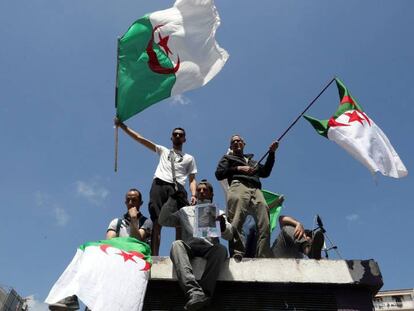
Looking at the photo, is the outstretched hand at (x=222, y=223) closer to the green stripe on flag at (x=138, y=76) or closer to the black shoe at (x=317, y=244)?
the black shoe at (x=317, y=244)

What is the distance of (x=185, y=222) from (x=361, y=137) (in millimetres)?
3629

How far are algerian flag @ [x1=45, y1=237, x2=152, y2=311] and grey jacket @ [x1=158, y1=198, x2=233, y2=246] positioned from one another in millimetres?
554

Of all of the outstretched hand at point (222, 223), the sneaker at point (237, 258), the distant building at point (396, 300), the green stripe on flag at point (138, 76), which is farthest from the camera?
Result: the distant building at point (396, 300)

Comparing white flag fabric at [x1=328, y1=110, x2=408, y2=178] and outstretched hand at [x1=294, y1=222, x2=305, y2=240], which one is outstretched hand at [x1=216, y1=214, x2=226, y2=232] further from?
white flag fabric at [x1=328, y1=110, x2=408, y2=178]

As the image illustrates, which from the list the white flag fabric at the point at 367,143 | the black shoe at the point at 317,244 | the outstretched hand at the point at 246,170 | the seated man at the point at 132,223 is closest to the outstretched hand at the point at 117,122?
the seated man at the point at 132,223

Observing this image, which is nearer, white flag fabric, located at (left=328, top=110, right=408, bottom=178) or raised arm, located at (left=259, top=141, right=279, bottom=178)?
raised arm, located at (left=259, top=141, right=279, bottom=178)

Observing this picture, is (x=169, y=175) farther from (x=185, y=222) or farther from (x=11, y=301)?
(x=11, y=301)

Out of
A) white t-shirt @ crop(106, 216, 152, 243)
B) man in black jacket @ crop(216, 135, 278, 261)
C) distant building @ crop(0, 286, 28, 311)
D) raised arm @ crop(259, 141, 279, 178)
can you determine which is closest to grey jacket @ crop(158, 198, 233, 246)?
white t-shirt @ crop(106, 216, 152, 243)

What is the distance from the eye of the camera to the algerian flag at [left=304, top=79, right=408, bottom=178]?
640 centimetres

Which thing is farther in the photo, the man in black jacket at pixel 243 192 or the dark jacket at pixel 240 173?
the dark jacket at pixel 240 173

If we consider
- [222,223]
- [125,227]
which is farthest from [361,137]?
[125,227]

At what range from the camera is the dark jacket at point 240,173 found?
19.0ft

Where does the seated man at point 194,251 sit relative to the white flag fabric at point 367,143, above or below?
below

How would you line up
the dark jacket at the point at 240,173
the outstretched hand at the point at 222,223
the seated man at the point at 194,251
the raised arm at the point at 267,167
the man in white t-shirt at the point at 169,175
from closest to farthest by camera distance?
the seated man at the point at 194,251 → the outstretched hand at the point at 222,223 → the man in white t-shirt at the point at 169,175 → the dark jacket at the point at 240,173 → the raised arm at the point at 267,167
